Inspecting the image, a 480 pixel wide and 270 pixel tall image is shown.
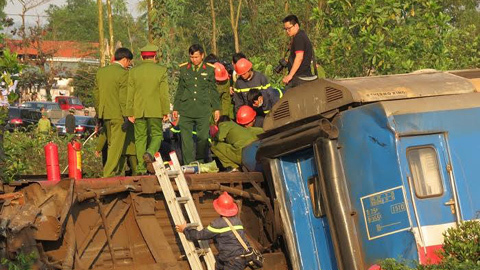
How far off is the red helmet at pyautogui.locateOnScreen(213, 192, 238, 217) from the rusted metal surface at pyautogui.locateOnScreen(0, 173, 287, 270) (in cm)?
78

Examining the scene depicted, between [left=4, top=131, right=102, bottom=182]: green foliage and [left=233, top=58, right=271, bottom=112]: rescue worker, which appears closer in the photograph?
[left=233, top=58, right=271, bottom=112]: rescue worker

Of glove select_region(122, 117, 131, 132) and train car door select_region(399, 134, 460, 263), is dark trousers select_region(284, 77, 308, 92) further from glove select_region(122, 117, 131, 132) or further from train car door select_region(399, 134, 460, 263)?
train car door select_region(399, 134, 460, 263)

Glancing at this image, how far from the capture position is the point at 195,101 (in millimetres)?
14430

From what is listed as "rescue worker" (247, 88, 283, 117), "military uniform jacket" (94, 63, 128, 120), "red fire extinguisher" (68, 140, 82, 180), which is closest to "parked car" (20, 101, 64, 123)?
"rescue worker" (247, 88, 283, 117)

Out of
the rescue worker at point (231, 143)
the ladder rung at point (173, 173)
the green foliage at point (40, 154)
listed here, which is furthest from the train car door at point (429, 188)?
the green foliage at point (40, 154)

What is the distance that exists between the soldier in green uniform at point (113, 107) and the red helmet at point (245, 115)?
162cm

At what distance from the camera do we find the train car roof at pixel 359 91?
1090cm


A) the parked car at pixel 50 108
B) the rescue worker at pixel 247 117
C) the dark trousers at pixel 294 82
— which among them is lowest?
the rescue worker at pixel 247 117

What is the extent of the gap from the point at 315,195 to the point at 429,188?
1.79m

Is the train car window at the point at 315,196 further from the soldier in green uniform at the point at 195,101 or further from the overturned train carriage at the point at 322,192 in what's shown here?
the soldier in green uniform at the point at 195,101

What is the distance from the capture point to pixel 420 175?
10.2m

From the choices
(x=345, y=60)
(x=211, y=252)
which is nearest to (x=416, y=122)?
(x=211, y=252)

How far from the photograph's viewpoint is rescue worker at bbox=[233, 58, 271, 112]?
15.2 metres

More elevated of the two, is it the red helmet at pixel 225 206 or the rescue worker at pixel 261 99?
the rescue worker at pixel 261 99
